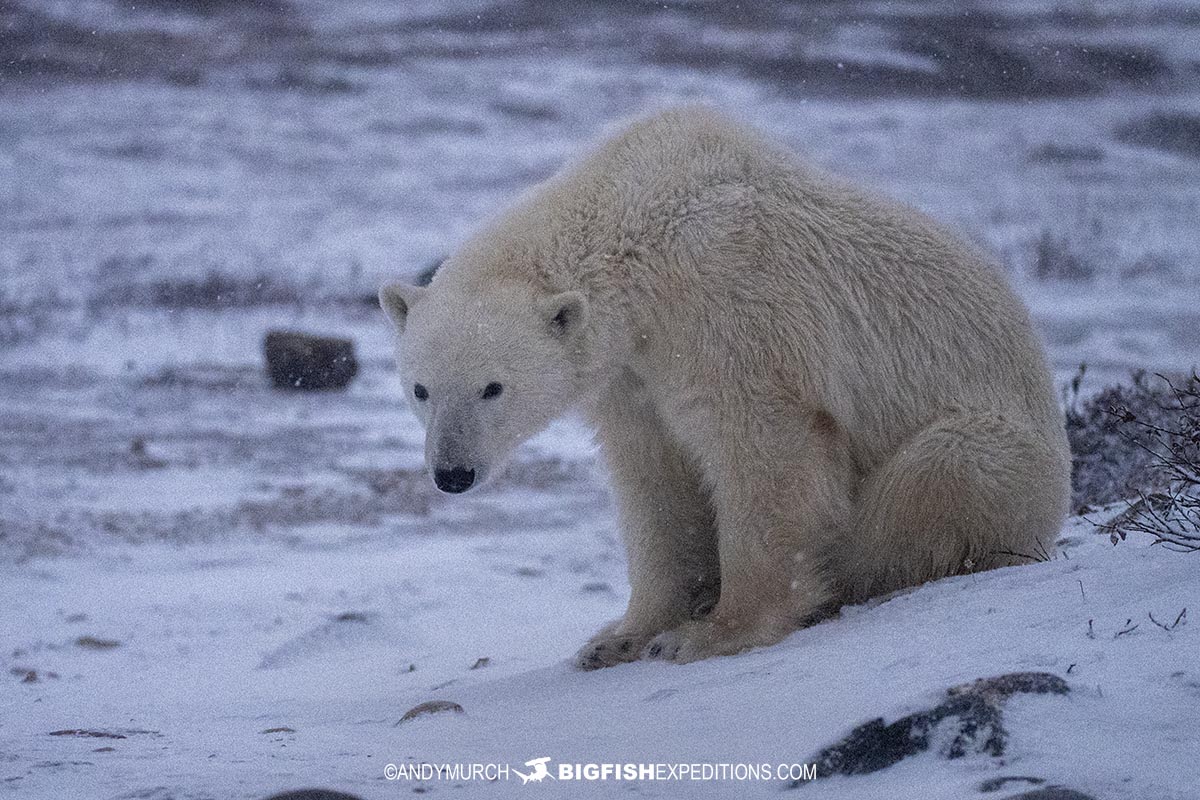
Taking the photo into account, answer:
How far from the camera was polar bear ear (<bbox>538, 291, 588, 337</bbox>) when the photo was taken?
3.50m

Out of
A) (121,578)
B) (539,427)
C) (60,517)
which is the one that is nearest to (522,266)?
(539,427)

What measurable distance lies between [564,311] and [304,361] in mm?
7440

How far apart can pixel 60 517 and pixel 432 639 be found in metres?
2.70

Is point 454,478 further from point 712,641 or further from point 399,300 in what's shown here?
point 712,641

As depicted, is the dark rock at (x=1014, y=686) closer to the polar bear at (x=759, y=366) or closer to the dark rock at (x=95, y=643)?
the polar bear at (x=759, y=366)

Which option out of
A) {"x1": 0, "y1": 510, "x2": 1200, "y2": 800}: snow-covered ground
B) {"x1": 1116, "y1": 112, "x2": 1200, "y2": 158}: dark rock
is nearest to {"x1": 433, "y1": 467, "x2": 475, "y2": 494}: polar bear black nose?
{"x1": 0, "y1": 510, "x2": 1200, "y2": 800}: snow-covered ground

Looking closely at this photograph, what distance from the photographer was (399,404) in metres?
10.4

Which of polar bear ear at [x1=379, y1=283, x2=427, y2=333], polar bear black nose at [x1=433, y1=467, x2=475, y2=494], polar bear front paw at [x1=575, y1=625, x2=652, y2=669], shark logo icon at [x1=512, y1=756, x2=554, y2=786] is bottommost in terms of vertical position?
polar bear front paw at [x1=575, y1=625, x2=652, y2=669]

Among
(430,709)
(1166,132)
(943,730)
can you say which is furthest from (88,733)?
(1166,132)

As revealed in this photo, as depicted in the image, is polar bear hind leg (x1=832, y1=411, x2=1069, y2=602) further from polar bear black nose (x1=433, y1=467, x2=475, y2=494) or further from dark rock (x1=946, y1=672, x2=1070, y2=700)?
dark rock (x1=946, y1=672, x2=1070, y2=700)

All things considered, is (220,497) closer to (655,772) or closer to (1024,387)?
(1024,387)

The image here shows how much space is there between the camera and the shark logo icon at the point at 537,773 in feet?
8.07

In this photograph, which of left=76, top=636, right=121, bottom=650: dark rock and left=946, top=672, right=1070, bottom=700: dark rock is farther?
left=76, top=636, right=121, bottom=650: dark rock

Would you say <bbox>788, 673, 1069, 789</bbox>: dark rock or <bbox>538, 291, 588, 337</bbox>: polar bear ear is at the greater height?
<bbox>538, 291, 588, 337</bbox>: polar bear ear
